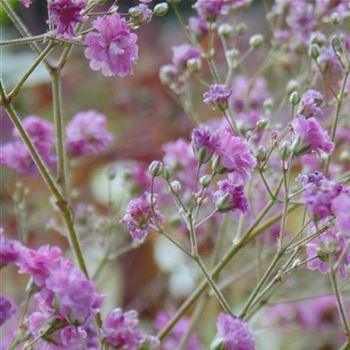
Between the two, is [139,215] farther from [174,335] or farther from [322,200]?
[174,335]

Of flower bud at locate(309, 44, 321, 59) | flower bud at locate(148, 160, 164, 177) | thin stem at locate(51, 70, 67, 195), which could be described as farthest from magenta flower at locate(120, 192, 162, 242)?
flower bud at locate(309, 44, 321, 59)

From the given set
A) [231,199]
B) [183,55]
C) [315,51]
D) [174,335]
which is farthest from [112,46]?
[174,335]

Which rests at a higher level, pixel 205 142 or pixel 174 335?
pixel 205 142

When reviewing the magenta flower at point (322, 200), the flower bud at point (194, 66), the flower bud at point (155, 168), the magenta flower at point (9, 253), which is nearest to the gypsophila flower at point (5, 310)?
the magenta flower at point (9, 253)

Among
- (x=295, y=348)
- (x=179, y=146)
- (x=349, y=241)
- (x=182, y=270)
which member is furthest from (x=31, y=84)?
(x=349, y=241)

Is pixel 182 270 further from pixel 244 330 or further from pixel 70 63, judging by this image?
pixel 244 330

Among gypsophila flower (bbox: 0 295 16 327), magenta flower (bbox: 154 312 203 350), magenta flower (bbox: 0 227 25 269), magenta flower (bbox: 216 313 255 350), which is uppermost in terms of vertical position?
magenta flower (bbox: 0 227 25 269)

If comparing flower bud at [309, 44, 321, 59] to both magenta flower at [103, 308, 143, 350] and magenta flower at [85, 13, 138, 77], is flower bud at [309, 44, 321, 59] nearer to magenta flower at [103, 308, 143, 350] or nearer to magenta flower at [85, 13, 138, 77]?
magenta flower at [85, 13, 138, 77]
